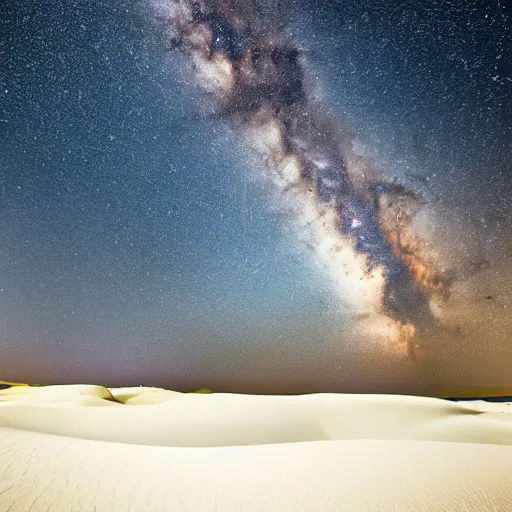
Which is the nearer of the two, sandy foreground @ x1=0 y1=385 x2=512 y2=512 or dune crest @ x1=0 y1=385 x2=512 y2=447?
sandy foreground @ x1=0 y1=385 x2=512 y2=512

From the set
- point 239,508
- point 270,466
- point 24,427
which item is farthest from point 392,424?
point 24,427

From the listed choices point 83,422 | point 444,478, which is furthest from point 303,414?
point 444,478

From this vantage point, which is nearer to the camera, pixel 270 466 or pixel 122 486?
pixel 122 486

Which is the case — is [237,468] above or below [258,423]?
below

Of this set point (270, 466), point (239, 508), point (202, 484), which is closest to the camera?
point (239, 508)

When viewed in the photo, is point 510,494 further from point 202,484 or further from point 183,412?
point 183,412

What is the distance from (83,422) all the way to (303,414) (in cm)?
332

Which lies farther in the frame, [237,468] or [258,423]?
[258,423]

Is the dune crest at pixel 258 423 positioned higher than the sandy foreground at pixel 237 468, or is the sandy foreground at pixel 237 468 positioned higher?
the dune crest at pixel 258 423

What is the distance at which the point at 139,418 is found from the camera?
5.96 m

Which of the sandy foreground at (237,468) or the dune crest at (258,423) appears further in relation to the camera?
the dune crest at (258,423)

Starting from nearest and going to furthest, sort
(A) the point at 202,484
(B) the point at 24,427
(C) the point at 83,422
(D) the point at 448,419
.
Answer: (A) the point at 202,484 → (B) the point at 24,427 → (C) the point at 83,422 → (D) the point at 448,419

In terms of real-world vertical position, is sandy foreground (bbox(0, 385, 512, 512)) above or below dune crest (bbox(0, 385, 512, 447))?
below

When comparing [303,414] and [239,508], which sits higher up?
[303,414]
